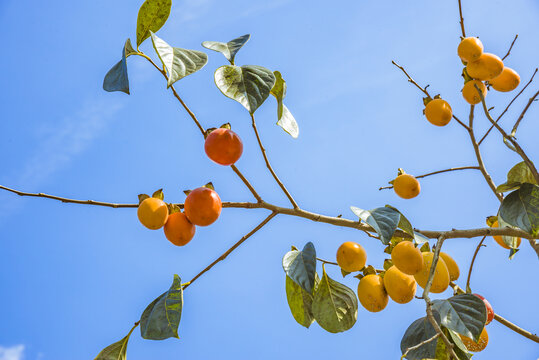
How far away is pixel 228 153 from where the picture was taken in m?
1.15

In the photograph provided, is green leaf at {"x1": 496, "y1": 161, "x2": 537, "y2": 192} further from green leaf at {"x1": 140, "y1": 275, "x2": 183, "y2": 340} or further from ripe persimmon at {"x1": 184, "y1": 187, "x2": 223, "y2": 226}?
green leaf at {"x1": 140, "y1": 275, "x2": 183, "y2": 340}

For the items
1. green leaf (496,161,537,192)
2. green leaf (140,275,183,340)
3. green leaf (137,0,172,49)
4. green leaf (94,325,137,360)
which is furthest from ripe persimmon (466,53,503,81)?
green leaf (94,325,137,360)

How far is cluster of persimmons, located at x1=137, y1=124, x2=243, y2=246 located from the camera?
1.13 m

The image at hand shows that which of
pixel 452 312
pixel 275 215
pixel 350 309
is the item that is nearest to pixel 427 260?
pixel 452 312

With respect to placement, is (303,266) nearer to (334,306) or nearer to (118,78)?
(334,306)

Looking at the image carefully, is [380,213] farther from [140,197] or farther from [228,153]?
[140,197]

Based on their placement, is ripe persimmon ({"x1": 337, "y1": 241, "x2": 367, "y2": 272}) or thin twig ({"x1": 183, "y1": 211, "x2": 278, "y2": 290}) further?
ripe persimmon ({"x1": 337, "y1": 241, "x2": 367, "y2": 272})

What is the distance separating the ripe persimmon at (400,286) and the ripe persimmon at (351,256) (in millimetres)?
99

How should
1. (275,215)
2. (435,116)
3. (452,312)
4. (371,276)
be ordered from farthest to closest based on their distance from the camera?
(435,116), (371,276), (275,215), (452,312)

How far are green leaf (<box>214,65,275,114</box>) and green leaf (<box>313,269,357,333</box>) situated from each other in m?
0.55

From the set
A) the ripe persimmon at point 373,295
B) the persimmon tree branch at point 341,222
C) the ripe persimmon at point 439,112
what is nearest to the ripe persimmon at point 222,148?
the persimmon tree branch at point 341,222

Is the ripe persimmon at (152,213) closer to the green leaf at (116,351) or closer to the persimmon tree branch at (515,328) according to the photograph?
the green leaf at (116,351)

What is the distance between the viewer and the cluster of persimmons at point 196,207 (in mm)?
1132

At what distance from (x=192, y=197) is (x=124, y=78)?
1.03 ft
